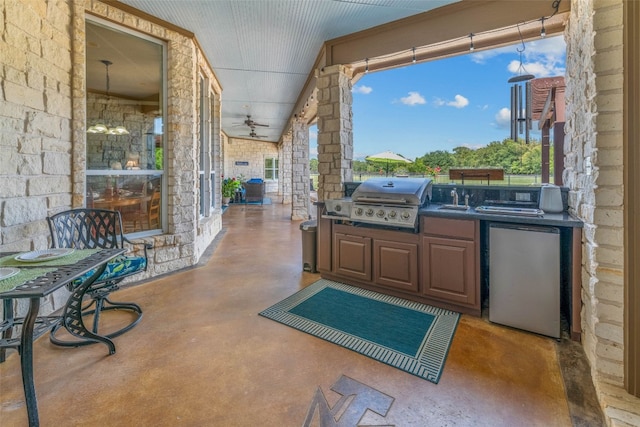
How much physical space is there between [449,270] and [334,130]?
2.20m

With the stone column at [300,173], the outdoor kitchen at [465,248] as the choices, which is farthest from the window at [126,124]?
the stone column at [300,173]

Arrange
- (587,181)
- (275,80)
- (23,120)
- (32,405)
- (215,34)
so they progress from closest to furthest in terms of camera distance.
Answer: (32,405) → (587,181) → (23,120) → (215,34) → (275,80)

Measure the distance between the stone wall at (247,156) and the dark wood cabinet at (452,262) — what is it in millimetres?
12063

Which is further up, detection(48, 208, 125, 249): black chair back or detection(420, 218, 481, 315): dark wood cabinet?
detection(48, 208, 125, 249): black chair back

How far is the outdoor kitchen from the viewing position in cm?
213

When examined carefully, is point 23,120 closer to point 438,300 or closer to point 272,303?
point 272,303

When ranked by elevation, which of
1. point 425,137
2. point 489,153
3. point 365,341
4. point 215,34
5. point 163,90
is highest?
point 215,34

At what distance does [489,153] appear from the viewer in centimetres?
341

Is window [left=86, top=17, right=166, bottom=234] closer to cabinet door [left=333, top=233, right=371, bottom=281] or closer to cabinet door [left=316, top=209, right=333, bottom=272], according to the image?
cabinet door [left=316, top=209, right=333, bottom=272]

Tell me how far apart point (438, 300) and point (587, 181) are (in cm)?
139

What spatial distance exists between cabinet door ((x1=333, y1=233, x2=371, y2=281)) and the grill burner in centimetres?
23

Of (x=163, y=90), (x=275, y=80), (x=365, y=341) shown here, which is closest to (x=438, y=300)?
(x=365, y=341)

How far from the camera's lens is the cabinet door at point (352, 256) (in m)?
3.02

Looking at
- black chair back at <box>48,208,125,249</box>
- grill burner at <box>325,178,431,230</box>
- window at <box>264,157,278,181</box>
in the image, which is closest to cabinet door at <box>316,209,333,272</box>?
grill burner at <box>325,178,431,230</box>
